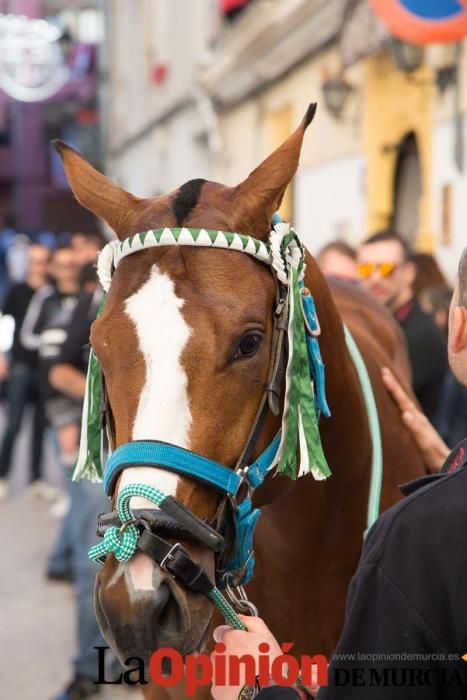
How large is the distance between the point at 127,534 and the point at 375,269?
334 cm

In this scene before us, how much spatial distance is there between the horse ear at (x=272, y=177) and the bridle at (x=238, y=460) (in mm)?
73

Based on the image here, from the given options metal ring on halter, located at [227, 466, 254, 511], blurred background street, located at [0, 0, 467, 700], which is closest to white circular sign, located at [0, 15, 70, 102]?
blurred background street, located at [0, 0, 467, 700]

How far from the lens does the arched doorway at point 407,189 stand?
9.52m

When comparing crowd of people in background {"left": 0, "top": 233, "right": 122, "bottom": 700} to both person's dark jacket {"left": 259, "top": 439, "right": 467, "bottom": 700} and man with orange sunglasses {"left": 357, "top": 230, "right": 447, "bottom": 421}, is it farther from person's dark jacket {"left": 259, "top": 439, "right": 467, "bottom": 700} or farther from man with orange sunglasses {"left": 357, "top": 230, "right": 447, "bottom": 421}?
person's dark jacket {"left": 259, "top": 439, "right": 467, "bottom": 700}

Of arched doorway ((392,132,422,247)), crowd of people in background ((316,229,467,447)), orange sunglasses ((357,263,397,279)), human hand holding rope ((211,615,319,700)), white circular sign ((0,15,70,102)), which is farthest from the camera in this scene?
white circular sign ((0,15,70,102))

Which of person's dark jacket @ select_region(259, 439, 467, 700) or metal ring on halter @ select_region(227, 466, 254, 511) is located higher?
metal ring on halter @ select_region(227, 466, 254, 511)

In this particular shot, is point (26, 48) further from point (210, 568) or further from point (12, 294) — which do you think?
point (210, 568)

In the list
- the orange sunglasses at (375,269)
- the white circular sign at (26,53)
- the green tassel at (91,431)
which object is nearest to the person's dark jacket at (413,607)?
the green tassel at (91,431)

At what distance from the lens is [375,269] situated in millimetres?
5074

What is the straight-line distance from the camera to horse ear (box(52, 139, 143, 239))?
239 centimetres

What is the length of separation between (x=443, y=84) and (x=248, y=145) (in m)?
7.46

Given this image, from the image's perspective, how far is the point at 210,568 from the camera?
6.73ft

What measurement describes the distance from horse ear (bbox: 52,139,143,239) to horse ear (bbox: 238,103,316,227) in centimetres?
26

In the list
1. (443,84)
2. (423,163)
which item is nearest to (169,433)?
(443,84)
